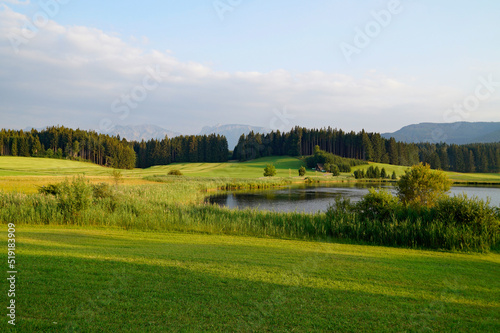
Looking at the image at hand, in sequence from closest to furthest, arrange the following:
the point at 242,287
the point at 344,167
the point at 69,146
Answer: the point at 242,287 < the point at 344,167 < the point at 69,146

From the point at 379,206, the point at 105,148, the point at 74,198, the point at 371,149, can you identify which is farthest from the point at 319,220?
the point at 105,148

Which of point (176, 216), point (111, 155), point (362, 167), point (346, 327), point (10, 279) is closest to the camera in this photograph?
point (346, 327)

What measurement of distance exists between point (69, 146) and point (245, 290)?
120 meters

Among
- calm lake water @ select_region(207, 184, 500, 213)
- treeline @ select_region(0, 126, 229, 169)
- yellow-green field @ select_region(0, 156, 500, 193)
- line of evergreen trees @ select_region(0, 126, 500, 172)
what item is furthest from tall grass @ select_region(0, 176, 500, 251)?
treeline @ select_region(0, 126, 229, 169)

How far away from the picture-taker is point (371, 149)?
11356 centimetres

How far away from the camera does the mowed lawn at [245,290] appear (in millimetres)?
5016

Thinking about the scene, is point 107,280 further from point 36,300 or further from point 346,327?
point 346,327

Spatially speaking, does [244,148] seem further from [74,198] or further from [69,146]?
[74,198]

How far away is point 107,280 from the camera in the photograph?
6.58 meters

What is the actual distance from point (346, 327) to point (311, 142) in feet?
408

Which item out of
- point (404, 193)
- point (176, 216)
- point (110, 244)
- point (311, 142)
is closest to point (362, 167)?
point (311, 142)

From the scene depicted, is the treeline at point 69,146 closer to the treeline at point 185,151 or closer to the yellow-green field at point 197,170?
the yellow-green field at point 197,170

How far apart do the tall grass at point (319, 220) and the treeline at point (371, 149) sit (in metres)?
105

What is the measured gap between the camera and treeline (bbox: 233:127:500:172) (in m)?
112
